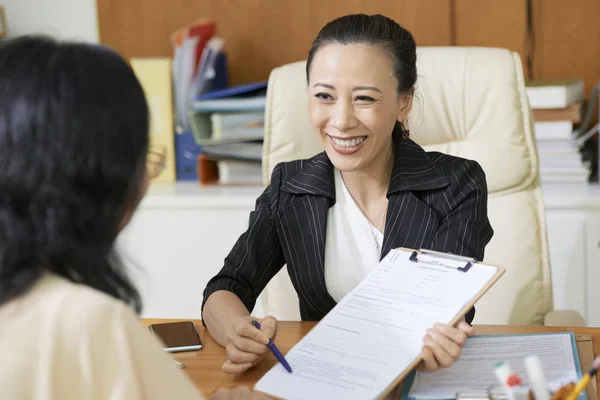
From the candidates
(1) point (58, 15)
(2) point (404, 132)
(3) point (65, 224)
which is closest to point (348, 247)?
(2) point (404, 132)

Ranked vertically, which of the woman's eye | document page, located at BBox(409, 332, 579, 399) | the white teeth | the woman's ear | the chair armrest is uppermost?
the woman's eye

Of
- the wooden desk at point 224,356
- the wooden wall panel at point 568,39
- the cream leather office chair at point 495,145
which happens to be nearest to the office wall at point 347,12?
the wooden wall panel at point 568,39

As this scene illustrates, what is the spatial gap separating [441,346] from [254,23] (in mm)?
1907

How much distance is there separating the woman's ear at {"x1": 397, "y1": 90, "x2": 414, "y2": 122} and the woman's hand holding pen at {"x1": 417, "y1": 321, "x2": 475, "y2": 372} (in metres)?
0.60

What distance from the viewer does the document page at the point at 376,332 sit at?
1.10 metres

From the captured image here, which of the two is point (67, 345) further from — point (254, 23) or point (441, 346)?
point (254, 23)

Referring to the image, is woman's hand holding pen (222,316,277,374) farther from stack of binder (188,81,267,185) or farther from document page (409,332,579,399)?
stack of binder (188,81,267,185)

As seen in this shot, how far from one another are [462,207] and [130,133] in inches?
34.8

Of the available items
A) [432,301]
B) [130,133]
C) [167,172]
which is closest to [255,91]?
[167,172]

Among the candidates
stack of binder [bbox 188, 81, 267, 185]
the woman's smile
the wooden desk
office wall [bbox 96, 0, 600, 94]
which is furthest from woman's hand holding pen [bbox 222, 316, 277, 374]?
office wall [bbox 96, 0, 600, 94]

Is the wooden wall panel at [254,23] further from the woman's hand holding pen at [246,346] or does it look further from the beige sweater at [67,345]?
the beige sweater at [67,345]

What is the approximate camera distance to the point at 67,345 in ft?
2.44

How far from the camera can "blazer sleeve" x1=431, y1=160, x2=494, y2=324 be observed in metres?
1.49

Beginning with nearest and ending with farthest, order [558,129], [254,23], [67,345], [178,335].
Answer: [67,345] → [178,335] → [558,129] → [254,23]
